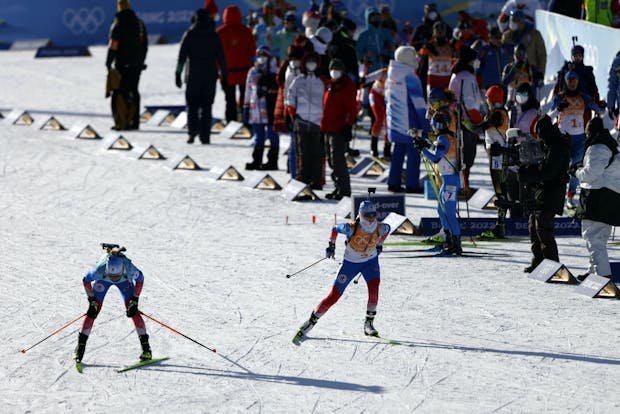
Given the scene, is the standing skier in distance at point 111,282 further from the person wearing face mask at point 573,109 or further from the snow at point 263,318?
the person wearing face mask at point 573,109

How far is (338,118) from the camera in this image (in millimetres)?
17078

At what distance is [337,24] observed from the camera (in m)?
22.0

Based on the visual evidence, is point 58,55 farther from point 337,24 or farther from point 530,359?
point 530,359

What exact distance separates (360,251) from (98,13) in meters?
25.1

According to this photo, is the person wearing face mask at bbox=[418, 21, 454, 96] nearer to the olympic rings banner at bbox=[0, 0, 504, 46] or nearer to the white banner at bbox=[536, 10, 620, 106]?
the white banner at bbox=[536, 10, 620, 106]

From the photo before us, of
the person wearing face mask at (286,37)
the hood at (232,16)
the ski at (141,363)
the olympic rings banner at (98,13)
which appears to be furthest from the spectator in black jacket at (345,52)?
the olympic rings banner at (98,13)

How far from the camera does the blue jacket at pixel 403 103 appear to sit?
17312mm

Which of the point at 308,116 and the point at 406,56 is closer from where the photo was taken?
the point at 406,56

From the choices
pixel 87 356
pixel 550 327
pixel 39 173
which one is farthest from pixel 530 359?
pixel 39 173

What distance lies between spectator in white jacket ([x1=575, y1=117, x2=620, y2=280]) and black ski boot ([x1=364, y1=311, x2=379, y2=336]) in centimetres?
286

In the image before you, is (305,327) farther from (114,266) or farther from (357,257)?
(114,266)

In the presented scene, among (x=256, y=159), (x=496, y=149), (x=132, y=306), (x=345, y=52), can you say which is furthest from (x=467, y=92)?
(x=132, y=306)

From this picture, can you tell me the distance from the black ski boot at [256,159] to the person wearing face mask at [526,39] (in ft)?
14.8

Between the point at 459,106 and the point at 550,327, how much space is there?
4355 mm
